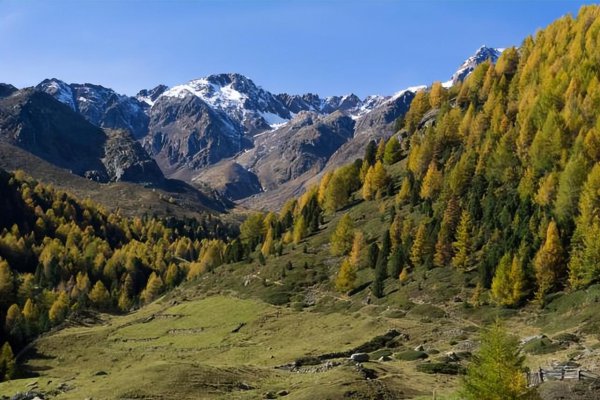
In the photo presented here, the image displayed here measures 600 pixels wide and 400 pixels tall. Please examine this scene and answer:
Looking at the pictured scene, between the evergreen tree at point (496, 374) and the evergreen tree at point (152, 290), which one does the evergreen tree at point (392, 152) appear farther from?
the evergreen tree at point (496, 374)

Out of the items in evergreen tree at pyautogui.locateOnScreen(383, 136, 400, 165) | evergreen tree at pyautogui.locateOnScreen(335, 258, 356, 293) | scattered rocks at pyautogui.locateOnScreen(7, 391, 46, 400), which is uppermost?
evergreen tree at pyautogui.locateOnScreen(383, 136, 400, 165)

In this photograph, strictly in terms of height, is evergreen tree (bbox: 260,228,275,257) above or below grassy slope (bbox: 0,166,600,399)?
above

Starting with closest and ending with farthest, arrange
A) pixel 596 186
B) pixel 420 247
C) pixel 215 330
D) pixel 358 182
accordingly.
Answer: pixel 596 186 → pixel 215 330 → pixel 420 247 → pixel 358 182

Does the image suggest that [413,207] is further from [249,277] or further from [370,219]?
[249,277]

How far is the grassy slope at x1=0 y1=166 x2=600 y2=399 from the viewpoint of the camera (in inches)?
2207

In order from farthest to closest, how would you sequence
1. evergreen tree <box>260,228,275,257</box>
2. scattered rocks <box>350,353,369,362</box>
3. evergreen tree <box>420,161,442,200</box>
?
1. evergreen tree <box>260,228,275,257</box>
2. evergreen tree <box>420,161,442,200</box>
3. scattered rocks <box>350,353,369,362</box>

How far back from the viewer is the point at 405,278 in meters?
110


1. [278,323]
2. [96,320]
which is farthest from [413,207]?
[96,320]

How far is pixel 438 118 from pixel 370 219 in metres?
50.8

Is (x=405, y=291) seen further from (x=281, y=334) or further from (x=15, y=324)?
(x=15, y=324)

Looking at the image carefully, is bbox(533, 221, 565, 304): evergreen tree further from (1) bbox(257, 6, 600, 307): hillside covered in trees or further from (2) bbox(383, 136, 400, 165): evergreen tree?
(2) bbox(383, 136, 400, 165): evergreen tree

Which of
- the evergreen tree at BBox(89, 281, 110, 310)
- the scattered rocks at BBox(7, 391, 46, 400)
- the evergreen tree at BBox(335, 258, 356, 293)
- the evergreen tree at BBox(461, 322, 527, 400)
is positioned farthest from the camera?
the evergreen tree at BBox(89, 281, 110, 310)

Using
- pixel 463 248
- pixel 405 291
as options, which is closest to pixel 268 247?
pixel 405 291

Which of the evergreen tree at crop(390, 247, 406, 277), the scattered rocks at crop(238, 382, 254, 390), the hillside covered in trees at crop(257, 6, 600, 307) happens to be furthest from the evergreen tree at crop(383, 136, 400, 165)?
the scattered rocks at crop(238, 382, 254, 390)
